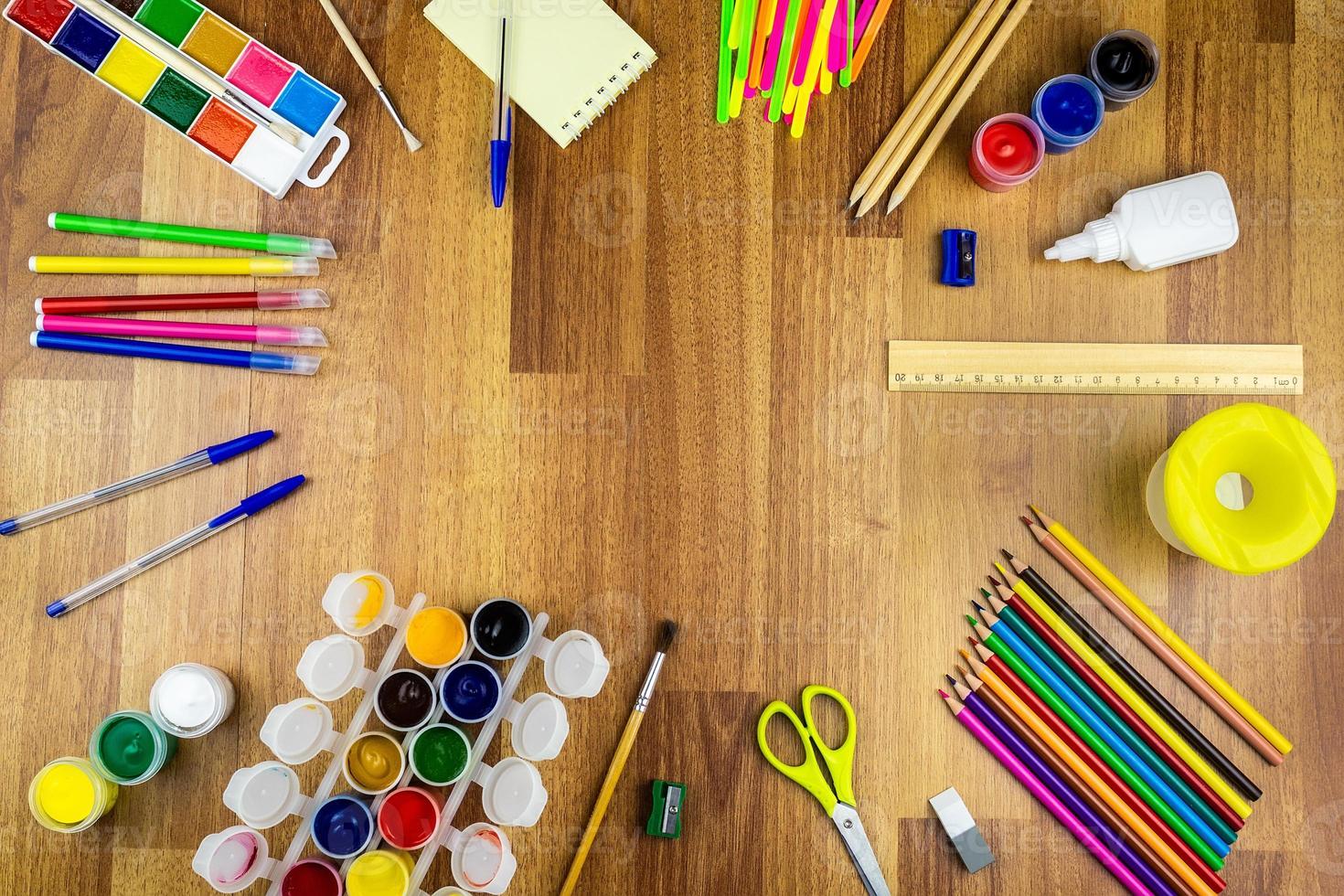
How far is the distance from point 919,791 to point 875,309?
0.60m

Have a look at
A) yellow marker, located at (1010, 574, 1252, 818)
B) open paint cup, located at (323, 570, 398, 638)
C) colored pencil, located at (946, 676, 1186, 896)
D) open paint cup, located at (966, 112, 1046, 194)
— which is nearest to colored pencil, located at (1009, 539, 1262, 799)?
yellow marker, located at (1010, 574, 1252, 818)

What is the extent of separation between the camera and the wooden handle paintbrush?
1077 millimetres

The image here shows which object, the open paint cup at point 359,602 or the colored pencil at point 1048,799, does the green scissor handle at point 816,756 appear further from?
the open paint cup at point 359,602

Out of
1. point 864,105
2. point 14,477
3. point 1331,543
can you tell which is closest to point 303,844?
point 14,477

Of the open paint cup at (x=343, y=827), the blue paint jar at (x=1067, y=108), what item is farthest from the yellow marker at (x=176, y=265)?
the blue paint jar at (x=1067, y=108)

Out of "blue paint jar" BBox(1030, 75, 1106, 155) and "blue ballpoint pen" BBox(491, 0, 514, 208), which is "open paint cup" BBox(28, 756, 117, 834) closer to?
"blue ballpoint pen" BBox(491, 0, 514, 208)

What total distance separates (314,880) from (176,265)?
2.44ft

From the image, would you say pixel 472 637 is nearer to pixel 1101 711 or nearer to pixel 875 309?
pixel 875 309

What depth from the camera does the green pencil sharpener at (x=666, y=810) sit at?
3.53 ft

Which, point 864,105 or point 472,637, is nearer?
point 472,637

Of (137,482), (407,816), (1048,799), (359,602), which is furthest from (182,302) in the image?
(1048,799)

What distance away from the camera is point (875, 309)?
1.14m

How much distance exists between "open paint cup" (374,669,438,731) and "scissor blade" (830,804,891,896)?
49 cm

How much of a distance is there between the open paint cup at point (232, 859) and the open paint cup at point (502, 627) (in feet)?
1.05
